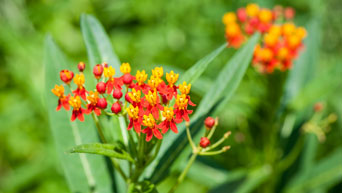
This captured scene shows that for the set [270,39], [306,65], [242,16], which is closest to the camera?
[270,39]

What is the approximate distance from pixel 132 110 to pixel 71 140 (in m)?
0.50

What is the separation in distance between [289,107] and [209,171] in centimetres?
60

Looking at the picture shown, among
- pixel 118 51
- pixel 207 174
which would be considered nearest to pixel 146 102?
pixel 207 174

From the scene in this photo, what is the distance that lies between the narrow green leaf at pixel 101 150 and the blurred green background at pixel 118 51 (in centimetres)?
99

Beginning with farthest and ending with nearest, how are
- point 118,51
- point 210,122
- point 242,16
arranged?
1. point 118,51
2. point 242,16
3. point 210,122

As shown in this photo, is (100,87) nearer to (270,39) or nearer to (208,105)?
(208,105)

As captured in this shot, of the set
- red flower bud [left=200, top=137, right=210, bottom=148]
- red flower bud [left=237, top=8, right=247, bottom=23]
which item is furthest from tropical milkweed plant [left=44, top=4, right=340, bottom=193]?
red flower bud [left=237, top=8, right=247, bottom=23]

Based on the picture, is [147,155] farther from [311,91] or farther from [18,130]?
[18,130]

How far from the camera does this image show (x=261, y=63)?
1.66 metres

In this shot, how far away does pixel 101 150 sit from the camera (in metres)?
0.94

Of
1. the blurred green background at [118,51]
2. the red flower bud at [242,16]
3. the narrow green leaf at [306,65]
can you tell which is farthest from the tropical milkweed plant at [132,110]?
the blurred green background at [118,51]

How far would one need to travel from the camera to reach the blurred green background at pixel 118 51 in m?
2.66

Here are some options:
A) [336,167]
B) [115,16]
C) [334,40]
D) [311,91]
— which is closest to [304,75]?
[311,91]

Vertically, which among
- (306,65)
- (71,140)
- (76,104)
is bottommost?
(306,65)
